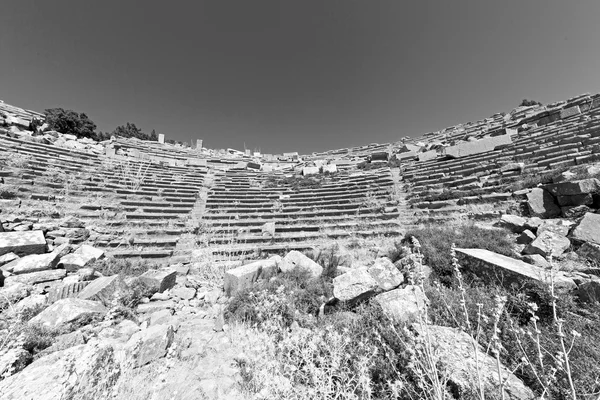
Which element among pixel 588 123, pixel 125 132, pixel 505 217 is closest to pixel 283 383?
pixel 505 217

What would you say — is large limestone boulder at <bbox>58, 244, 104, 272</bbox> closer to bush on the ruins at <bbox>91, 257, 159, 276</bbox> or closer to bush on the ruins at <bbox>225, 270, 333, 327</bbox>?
bush on the ruins at <bbox>91, 257, 159, 276</bbox>

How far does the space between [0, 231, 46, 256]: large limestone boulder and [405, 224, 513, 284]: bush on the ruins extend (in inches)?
353

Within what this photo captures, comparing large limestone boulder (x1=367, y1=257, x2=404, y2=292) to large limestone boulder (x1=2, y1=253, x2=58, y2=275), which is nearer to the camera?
large limestone boulder (x1=367, y1=257, x2=404, y2=292)

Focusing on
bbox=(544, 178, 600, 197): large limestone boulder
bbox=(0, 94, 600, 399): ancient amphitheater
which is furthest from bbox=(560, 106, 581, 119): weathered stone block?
bbox=(544, 178, 600, 197): large limestone boulder

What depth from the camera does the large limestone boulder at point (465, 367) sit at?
1.62 meters

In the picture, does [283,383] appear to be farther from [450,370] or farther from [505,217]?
[505,217]

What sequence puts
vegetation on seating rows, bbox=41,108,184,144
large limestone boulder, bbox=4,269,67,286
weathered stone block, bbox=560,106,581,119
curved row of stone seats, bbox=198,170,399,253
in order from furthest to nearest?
vegetation on seating rows, bbox=41,108,184,144, weathered stone block, bbox=560,106,581,119, curved row of stone seats, bbox=198,170,399,253, large limestone boulder, bbox=4,269,67,286

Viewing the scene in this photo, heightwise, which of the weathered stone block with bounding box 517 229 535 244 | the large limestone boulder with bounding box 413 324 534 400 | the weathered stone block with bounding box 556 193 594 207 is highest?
the weathered stone block with bounding box 556 193 594 207

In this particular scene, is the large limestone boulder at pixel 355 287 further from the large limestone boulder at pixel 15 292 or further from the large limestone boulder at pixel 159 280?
the large limestone boulder at pixel 15 292

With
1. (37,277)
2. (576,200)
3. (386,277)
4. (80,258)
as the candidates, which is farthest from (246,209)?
(576,200)

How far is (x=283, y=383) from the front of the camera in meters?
1.87

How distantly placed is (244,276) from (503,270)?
456 centimetres

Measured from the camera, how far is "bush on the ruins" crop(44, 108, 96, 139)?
59.3 ft

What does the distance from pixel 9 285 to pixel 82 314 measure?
224cm
